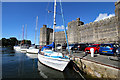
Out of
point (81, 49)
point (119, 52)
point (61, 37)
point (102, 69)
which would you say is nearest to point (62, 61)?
point (102, 69)

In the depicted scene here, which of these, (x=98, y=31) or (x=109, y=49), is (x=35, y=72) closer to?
(x=109, y=49)

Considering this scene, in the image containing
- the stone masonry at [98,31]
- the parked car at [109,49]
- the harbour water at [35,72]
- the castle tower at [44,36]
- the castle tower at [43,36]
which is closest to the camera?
the harbour water at [35,72]

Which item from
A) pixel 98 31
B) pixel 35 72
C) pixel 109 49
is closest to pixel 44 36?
pixel 98 31

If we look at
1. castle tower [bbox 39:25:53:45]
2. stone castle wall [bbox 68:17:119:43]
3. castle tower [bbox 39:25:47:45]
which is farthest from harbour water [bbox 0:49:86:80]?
castle tower [bbox 39:25:53:45]

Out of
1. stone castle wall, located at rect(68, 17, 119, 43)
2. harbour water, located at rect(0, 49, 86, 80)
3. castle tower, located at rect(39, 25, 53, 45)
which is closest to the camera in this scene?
harbour water, located at rect(0, 49, 86, 80)

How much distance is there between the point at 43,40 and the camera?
60.7 m

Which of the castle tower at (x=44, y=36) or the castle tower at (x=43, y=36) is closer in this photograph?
the castle tower at (x=43, y=36)

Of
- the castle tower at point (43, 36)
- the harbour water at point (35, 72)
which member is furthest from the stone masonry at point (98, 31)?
the castle tower at point (43, 36)

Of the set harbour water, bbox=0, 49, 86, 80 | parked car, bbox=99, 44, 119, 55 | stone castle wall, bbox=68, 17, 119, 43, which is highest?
stone castle wall, bbox=68, 17, 119, 43

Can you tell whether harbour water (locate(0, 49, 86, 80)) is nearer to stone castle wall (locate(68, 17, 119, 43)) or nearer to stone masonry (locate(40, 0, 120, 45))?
stone masonry (locate(40, 0, 120, 45))

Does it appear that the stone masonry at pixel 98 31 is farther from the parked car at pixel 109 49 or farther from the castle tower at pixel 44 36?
the castle tower at pixel 44 36

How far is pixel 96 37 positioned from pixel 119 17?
1062cm

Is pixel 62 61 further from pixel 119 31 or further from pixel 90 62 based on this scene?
pixel 119 31

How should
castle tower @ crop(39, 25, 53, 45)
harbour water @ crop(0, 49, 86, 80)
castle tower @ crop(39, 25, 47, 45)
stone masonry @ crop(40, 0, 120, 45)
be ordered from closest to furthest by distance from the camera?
harbour water @ crop(0, 49, 86, 80), stone masonry @ crop(40, 0, 120, 45), castle tower @ crop(39, 25, 47, 45), castle tower @ crop(39, 25, 53, 45)
